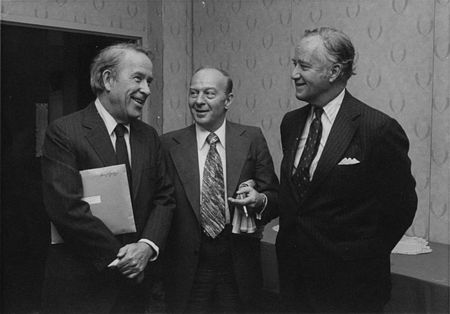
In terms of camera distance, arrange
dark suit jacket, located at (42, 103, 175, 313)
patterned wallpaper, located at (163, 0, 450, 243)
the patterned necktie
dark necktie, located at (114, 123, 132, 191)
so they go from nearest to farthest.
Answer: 1. dark suit jacket, located at (42, 103, 175, 313)
2. dark necktie, located at (114, 123, 132, 191)
3. the patterned necktie
4. patterned wallpaper, located at (163, 0, 450, 243)

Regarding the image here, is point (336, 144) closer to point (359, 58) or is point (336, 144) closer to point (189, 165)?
point (189, 165)

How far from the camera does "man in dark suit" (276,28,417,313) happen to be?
5.53 feet

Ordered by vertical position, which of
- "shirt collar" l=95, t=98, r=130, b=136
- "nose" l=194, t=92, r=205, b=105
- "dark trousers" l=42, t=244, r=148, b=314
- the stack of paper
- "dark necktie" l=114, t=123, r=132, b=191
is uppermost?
"nose" l=194, t=92, r=205, b=105

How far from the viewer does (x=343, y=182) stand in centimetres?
168

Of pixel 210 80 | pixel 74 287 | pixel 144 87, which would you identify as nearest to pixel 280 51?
pixel 210 80

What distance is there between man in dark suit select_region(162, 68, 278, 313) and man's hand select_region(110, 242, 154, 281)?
283 millimetres

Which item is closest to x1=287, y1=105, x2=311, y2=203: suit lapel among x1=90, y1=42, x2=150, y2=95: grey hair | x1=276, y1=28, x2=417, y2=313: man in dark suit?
x1=276, y1=28, x2=417, y2=313: man in dark suit

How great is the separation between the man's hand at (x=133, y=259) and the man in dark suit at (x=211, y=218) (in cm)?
28

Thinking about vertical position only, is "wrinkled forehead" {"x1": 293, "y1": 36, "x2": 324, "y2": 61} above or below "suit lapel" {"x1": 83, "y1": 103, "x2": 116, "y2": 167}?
above

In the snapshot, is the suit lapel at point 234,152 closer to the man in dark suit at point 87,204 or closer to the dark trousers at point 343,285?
the man in dark suit at point 87,204

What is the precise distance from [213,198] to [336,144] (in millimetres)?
538

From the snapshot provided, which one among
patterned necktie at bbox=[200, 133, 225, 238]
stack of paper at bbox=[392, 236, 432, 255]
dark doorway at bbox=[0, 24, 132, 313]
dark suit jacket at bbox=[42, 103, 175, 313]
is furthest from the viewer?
dark doorway at bbox=[0, 24, 132, 313]

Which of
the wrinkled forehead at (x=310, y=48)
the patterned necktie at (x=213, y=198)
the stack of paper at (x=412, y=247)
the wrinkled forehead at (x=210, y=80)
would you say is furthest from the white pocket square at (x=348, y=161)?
the stack of paper at (x=412, y=247)

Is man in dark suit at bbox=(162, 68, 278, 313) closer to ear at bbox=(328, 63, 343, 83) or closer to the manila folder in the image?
the manila folder
